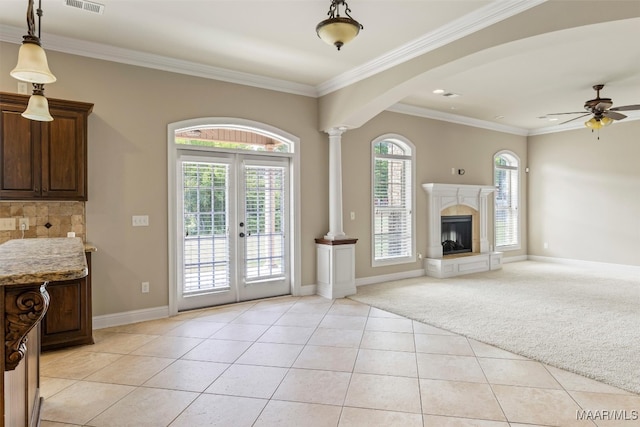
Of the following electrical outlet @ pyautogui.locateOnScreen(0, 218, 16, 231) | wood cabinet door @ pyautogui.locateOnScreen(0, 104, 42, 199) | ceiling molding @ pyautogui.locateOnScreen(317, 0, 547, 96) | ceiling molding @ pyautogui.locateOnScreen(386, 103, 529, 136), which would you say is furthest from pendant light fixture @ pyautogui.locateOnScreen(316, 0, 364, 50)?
ceiling molding @ pyautogui.locateOnScreen(386, 103, 529, 136)

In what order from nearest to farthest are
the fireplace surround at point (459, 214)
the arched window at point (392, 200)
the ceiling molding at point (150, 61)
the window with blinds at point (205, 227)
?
the ceiling molding at point (150, 61) → the window with blinds at point (205, 227) → the arched window at point (392, 200) → the fireplace surround at point (459, 214)

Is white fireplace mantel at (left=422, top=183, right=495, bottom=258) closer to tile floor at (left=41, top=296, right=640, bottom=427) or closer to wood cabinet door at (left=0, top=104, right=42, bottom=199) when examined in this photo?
tile floor at (left=41, top=296, right=640, bottom=427)

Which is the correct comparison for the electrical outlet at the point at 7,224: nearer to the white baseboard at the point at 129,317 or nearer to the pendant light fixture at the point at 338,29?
the white baseboard at the point at 129,317

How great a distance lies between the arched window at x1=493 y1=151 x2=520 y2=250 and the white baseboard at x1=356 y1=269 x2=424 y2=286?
271 centimetres

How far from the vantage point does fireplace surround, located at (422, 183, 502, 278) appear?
23.0 feet

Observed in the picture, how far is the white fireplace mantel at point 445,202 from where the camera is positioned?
23.2 ft

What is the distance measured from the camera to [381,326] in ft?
13.8

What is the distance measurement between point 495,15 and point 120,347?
15.0ft

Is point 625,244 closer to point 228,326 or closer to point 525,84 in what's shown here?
point 525,84

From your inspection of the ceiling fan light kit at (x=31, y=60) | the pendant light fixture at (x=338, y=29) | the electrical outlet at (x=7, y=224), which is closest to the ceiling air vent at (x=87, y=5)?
the ceiling fan light kit at (x=31, y=60)

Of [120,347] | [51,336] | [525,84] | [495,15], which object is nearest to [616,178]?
[525,84]

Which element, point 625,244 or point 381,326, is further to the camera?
point 625,244

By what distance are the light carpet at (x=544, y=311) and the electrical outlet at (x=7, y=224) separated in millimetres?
4084

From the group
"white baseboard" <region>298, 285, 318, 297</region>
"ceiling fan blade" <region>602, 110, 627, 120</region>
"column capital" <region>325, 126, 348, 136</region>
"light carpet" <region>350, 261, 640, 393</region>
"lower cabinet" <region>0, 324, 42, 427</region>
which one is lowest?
"light carpet" <region>350, 261, 640, 393</region>
